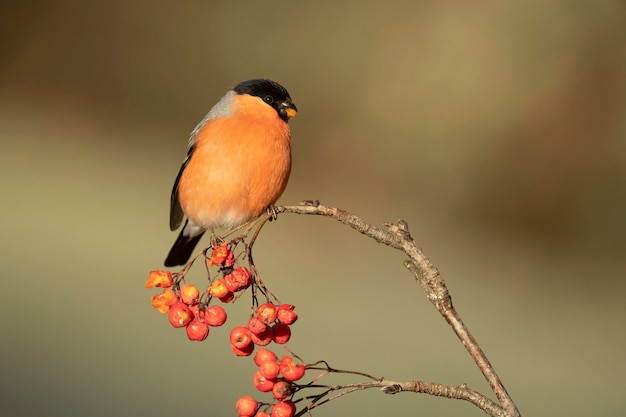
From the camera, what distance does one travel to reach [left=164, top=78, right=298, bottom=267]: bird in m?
2.51

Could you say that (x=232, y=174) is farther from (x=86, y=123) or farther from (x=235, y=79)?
(x=86, y=123)

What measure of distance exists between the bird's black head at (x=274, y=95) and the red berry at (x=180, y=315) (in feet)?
3.70

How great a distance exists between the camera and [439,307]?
1264mm

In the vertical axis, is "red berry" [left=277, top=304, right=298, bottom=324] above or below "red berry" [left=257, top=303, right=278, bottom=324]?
above

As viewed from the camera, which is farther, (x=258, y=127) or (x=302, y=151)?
(x=302, y=151)

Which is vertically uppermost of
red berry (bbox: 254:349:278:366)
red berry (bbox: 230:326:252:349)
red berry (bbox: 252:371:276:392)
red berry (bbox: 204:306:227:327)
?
red berry (bbox: 204:306:227:327)

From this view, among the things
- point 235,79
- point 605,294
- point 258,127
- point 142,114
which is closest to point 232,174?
point 258,127

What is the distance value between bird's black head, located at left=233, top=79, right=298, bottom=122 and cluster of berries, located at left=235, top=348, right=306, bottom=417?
4.20ft

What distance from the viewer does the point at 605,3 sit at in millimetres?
5547

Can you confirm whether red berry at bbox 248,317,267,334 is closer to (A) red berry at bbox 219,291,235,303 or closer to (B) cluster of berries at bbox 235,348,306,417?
(B) cluster of berries at bbox 235,348,306,417

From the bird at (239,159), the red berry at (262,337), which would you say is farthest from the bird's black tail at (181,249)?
the red berry at (262,337)

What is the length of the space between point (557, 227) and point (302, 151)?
1986 millimetres

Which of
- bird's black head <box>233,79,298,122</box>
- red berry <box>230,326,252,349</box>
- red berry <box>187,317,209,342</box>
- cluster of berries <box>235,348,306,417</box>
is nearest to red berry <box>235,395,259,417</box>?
cluster of berries <box>235,348,306,417</box>

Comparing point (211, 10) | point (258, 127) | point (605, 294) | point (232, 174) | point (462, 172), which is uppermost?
point (211, 10)
